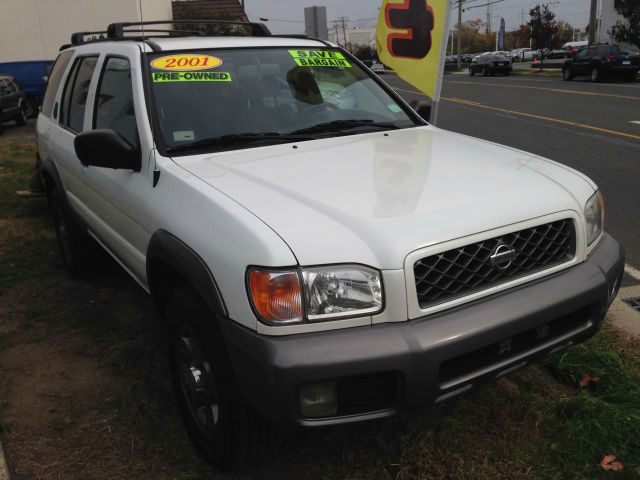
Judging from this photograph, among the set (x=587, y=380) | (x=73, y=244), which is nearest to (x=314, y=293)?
(x=587, y=380)

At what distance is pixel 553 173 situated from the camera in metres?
2.87

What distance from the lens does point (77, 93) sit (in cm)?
441

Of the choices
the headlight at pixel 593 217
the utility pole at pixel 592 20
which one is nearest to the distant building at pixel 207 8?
the utility pole at pixel 592 20

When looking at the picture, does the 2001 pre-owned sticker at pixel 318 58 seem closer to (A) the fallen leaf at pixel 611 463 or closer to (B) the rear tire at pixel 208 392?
(B) the rear tire at pixel 208 392

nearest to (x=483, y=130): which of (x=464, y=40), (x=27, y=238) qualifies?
(x=27, y=238)

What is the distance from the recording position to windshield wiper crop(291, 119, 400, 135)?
3427mm

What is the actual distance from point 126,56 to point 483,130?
955 cm

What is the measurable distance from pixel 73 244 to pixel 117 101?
5.42ft

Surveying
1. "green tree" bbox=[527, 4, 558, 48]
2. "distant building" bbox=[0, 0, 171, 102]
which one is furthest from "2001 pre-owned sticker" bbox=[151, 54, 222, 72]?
"green tree" bbox=[527, 4, 558, 48]

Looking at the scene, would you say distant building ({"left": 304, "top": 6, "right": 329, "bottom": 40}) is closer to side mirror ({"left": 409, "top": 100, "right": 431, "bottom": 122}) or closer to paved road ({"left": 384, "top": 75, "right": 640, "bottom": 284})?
paved road ({"left": 384, "top": 75, "right": 640, "bottom": 284})

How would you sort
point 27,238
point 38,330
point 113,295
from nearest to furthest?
point 38,330, point 113,295, point 27,238

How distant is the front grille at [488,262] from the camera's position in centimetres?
223

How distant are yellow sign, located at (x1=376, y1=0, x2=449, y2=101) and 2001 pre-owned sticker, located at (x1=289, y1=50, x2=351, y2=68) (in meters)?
1.18

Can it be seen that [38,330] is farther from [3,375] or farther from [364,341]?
[364,341]
